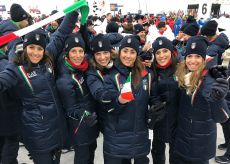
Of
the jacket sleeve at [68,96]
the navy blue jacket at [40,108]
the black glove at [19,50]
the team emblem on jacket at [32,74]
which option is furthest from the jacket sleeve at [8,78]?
the jacket sleeve at [68,96]

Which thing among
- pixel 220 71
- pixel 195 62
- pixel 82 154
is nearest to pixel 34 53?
pixel 82 154

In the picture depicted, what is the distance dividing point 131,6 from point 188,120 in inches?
1271

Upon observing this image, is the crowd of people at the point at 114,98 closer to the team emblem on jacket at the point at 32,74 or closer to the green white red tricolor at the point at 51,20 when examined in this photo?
the team emblem on jacket at the point at 32,74

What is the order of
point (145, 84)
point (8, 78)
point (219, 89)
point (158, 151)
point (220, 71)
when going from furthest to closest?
point (158, 151) → point (145, 84) → point (8, 78) → point (220, 71) → point (219, 89)

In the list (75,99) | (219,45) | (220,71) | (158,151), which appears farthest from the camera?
(219,45)

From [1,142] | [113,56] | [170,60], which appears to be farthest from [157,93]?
[1,142]

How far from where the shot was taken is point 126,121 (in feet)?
9.14

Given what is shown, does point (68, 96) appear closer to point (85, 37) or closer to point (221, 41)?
point (85, 37)

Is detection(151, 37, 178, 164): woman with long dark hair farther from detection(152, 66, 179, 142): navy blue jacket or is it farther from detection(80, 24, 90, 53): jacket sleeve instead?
detection(80, 24, 90, 53): jacket sleeve

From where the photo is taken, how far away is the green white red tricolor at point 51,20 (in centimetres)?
272

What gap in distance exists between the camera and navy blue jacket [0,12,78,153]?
2.79 m

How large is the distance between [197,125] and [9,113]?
220 cm

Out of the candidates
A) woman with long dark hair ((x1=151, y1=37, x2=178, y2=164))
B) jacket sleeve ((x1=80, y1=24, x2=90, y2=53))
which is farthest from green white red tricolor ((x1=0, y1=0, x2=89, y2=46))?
woman with long dark hair ((x1=151, y1=37, x2=178, y2=164))

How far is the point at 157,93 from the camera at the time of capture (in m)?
3.04
